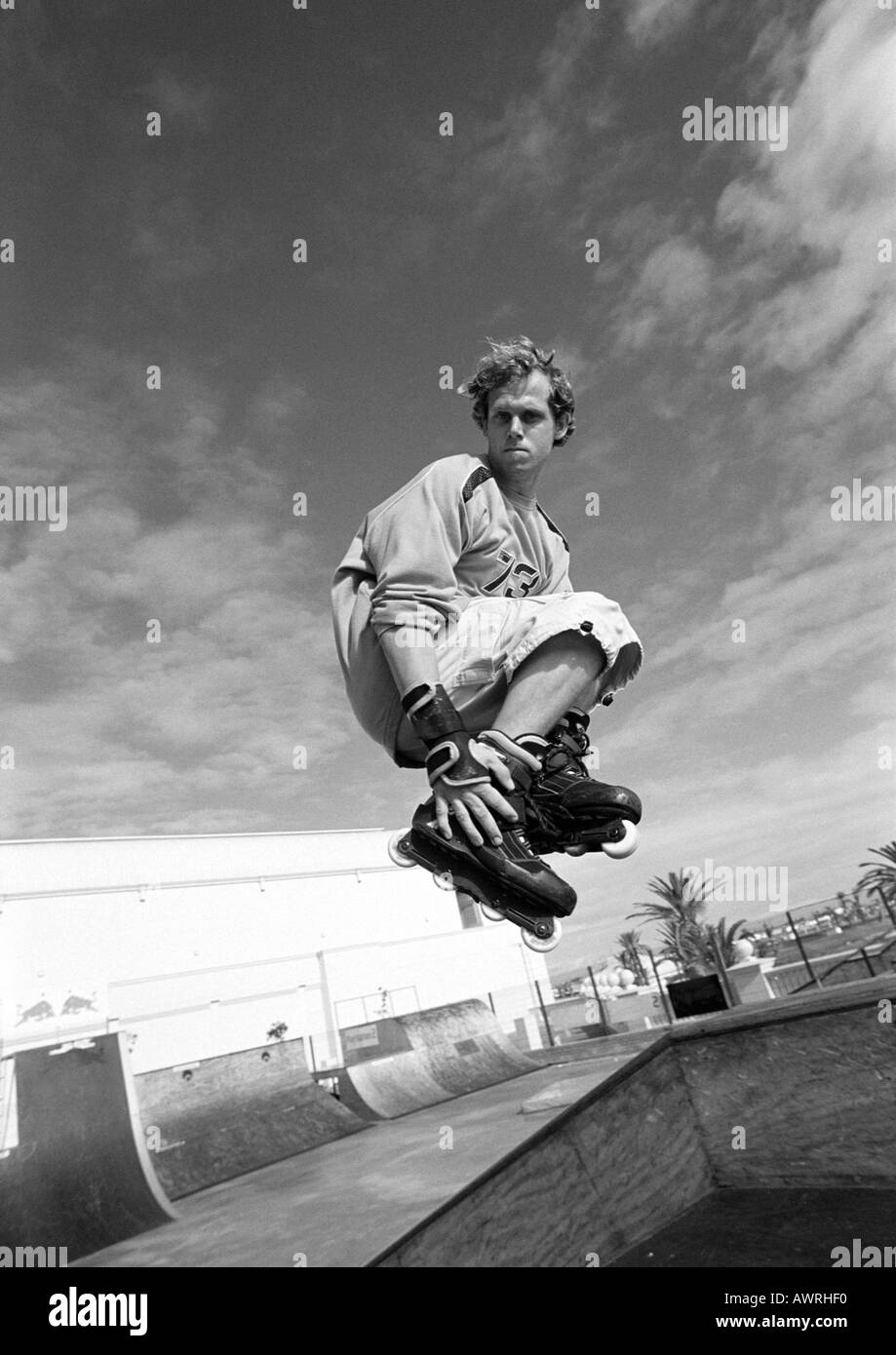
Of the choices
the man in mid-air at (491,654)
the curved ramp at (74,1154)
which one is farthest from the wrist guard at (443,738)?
the curved ramp at (74,1154)

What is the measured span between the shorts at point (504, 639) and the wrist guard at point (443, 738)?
148 mm

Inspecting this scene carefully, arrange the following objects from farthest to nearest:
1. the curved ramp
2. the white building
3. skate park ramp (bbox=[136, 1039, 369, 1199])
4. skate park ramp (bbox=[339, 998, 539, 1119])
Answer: the white building < skate park ramp (bbox=[339, 998, 539, 1119]) < skate park ramp (bbox=[136, 1039, 369, 1199]) < the curved ramp

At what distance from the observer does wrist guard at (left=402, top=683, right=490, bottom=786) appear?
1.27m

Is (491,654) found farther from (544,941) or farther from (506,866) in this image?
(544,941)

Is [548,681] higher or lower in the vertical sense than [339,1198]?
higher

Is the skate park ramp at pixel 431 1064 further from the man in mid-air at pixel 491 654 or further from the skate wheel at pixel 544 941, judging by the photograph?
the man in mid-air at pixel 491 654

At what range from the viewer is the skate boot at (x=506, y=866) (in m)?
1.28

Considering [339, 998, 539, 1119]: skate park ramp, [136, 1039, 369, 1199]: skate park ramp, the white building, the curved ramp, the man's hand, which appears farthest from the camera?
the white building

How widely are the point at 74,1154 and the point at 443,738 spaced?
270 inches

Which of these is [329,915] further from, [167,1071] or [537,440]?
[537,440]

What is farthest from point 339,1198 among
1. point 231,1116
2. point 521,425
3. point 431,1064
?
point 431,1064

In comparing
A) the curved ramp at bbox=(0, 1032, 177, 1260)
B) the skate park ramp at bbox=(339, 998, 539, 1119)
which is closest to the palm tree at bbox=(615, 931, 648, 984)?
the skate park ramp at bbox=(339, 998, 539, 1119)

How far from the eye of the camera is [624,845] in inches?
54.4

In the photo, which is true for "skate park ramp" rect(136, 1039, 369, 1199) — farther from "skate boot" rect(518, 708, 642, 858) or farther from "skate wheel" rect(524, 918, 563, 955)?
"skate boot" rect(518, 708, 642, 858)
